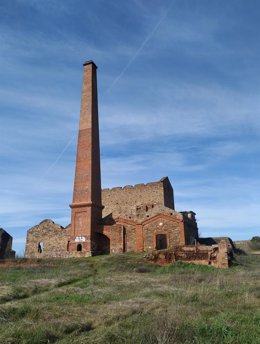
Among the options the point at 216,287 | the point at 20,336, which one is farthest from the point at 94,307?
the point at 216,287

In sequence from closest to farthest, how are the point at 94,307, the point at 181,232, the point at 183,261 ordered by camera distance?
the point at 94,307
the point at 183,261
the point at 181,232

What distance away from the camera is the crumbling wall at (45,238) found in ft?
93.8

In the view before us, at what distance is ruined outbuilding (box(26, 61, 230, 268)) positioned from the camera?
24219mm

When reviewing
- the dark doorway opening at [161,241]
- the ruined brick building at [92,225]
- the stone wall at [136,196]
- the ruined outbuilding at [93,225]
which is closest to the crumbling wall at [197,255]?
the ruined outbuilding at [93,225]

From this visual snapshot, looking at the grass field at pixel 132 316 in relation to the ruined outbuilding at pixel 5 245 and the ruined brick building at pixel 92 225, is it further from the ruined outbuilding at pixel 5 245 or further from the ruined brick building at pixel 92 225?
the ruined outbuilding at pixel 5 245

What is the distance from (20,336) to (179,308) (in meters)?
3.37

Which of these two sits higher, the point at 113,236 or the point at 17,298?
the point at 113,236

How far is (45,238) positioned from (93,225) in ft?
21.6

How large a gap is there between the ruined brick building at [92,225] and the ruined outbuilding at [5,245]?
1816 mm

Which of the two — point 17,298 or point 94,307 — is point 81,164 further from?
point 94,307

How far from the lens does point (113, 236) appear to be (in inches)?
1000

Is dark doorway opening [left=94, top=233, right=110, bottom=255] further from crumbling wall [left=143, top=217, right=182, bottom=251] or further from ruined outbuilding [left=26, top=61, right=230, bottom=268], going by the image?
crumbling wall [left=143, top=217, right=182, bottom=251]

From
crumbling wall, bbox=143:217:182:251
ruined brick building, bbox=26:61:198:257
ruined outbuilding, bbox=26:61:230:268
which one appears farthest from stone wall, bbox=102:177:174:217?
crumbling wall, bbox=143:217:182:251

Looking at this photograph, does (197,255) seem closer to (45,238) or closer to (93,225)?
(93,225)
